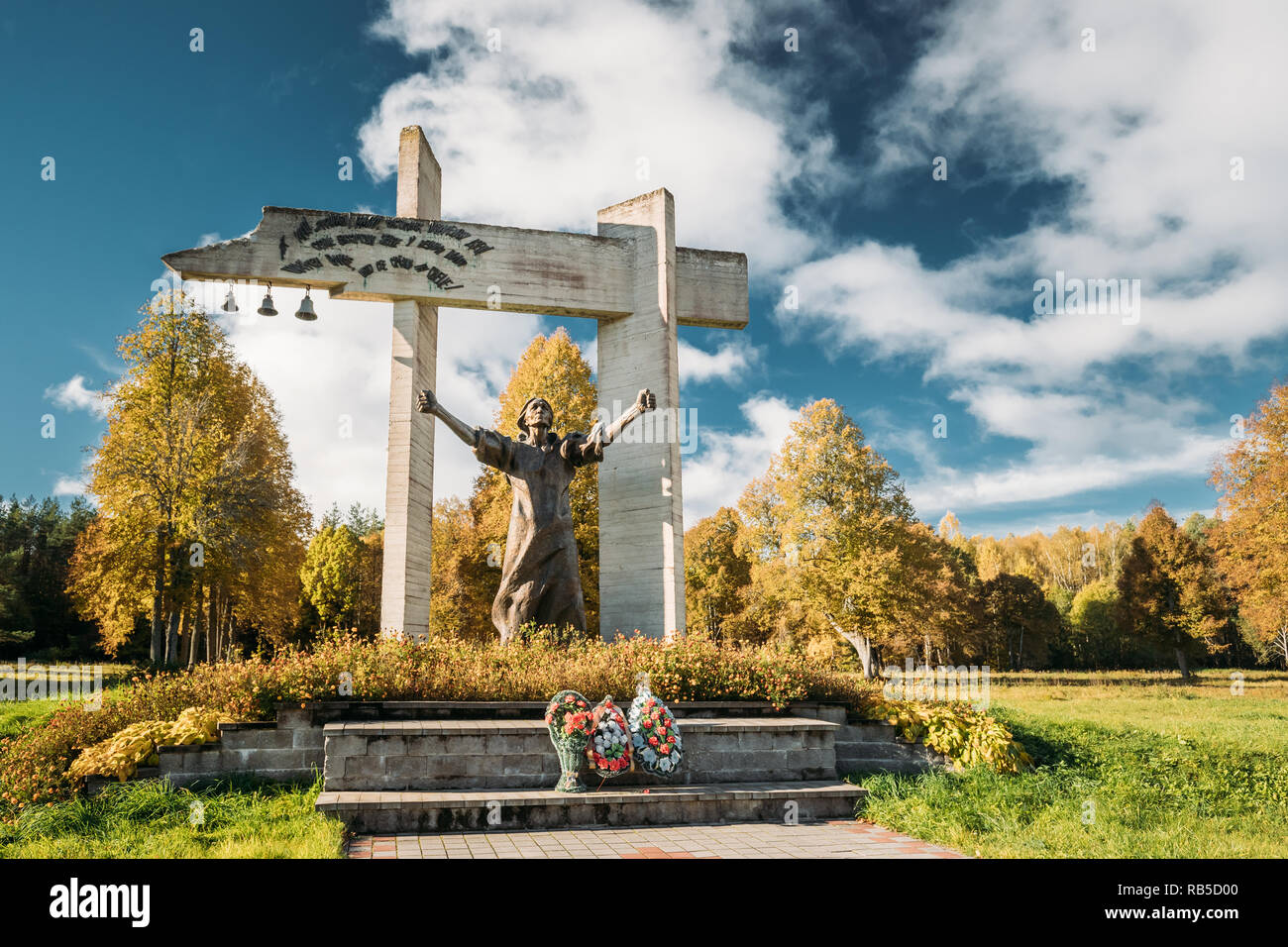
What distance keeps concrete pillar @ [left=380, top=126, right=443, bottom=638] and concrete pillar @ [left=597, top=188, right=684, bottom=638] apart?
9.51ft

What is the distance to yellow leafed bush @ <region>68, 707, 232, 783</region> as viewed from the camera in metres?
7.22

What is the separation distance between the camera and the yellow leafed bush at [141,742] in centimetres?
722

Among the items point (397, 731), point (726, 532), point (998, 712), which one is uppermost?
point (726, 532)

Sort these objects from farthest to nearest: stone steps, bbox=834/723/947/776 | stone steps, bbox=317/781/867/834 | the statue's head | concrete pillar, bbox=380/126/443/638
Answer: concrete pillar, bbox=380/126/443/638 → the statue's head → stone steps, bbox=834/723/947/776 → stone steps, bbox=317/781/867/834

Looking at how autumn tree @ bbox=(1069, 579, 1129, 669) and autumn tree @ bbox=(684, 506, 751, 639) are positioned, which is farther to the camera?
autumn tree @ bbox=(1069, 579, 1129, 669)

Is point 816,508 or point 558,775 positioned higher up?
point 816,508

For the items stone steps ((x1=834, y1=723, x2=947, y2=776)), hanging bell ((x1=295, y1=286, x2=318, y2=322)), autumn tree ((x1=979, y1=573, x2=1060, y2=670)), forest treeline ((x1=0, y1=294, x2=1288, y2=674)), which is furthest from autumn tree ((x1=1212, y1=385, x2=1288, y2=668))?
hanging bell ((x1=295, y1=286, x2=318, y2=322))

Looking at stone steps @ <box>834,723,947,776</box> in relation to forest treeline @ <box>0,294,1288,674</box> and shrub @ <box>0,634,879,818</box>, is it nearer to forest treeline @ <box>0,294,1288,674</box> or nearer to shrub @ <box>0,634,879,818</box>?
shrub @ <box>0,634,879,818</box>

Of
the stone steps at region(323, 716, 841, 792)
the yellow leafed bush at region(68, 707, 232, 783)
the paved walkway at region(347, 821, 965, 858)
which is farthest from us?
the yellow leafed bush at region(68, 707, 232, 783)
